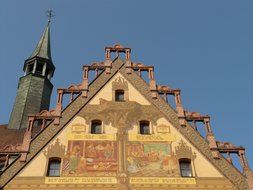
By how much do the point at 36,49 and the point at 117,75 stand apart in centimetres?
1121

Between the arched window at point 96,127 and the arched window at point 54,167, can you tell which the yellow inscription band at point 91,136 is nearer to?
the arched window at point 96,127

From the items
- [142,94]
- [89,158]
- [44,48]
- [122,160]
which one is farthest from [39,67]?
[122,160]

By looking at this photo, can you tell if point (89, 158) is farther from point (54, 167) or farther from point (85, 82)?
point (85, 82)

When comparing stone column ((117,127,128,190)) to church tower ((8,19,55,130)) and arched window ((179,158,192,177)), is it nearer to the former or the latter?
arched window ((179,158,192,177))

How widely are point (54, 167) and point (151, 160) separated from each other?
2.71m

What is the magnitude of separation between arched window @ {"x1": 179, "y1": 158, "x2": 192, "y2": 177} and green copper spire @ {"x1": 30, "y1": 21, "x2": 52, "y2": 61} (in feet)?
43.4

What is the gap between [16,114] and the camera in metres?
20.5

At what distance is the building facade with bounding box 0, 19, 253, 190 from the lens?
11172mm

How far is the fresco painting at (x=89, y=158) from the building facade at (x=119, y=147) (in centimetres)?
3

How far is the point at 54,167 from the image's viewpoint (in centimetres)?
1156

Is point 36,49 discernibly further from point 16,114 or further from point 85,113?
point 85,113

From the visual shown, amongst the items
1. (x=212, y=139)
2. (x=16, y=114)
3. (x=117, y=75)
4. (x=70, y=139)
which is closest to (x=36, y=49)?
(x=16, y=114)

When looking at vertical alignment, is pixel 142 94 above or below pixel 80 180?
above

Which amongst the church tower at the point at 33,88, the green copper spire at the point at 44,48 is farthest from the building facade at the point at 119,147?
the green copper spire at the point at 44,48
